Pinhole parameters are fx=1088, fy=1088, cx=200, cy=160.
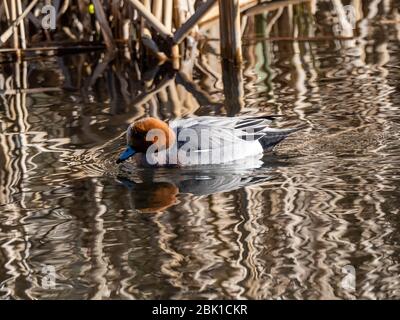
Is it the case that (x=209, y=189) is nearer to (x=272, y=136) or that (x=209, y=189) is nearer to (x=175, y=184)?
(x=175, y=184)

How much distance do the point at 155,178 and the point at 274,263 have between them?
1.63 m

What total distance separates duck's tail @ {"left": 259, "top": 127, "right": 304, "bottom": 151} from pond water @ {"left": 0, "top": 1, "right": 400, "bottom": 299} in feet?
0.28

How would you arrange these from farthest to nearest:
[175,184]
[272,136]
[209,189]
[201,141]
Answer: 1. [272,136]
2. [201,141]
3. [175,184]
4. [209,189]

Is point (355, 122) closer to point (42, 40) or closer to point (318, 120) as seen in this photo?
point (318, 120)

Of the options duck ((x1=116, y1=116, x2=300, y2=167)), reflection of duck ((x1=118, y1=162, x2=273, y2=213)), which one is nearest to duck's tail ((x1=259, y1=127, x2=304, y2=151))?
duck ((x1=116, y1=116, x2=300, y2=167))

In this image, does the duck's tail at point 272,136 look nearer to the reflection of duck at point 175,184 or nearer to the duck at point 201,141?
the duck at point 201,141

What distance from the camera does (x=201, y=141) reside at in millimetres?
6047

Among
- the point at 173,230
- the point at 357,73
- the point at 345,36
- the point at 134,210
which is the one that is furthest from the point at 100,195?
the point at 345,36

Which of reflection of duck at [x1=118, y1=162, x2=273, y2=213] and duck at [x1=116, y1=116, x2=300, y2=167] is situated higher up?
duck at [x1=116, y1=116, x2=300, y2=167]

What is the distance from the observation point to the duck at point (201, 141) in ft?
19.8

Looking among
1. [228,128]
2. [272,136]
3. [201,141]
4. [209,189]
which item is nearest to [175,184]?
[209,189]

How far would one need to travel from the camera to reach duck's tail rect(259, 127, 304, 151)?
20.2ft

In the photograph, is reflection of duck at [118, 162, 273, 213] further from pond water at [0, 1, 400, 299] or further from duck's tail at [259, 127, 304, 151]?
duck's tail at [259, 127, 304, 151]

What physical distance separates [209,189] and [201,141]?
1.73 ft
